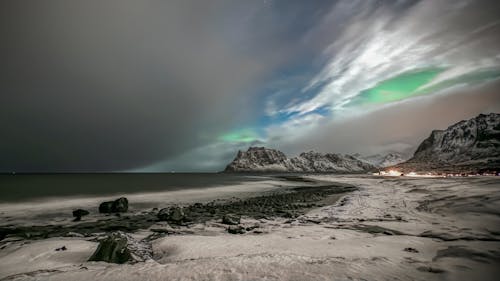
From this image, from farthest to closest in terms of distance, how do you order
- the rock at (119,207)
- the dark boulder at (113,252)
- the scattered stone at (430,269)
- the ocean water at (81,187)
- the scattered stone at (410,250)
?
the ocean water at (81,187) → the rock at (119,207) → the scattered stone at (410,250) → the dark boulder at (113,252) → the scattered stone at (430,269)

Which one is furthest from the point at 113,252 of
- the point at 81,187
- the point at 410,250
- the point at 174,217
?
the point at 81,187

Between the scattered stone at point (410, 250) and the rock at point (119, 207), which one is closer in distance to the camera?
the scattered stone at point (410, 250)

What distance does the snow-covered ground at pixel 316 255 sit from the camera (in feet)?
20.7

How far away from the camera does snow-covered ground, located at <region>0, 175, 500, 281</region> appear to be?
6.30 m

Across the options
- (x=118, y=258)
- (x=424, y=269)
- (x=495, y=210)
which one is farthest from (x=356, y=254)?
Result: (x=495, y=210)

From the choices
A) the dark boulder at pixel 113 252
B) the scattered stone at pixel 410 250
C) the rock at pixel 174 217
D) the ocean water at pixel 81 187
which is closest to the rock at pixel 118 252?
the dark boulder at pixel 113 252

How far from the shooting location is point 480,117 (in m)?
163

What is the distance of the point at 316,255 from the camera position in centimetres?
819

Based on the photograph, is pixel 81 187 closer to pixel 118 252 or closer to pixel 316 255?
pixel 118 252

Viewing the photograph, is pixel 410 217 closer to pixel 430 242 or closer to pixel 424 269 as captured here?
pixel 430 242

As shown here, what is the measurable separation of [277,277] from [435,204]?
66.5 feet

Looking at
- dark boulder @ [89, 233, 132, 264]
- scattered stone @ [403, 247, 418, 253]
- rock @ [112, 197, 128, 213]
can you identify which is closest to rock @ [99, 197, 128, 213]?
rock @ [112, 197, 128, 213]

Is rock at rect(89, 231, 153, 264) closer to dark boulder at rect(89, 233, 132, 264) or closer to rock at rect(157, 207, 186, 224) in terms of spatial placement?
dark boulder at rect(89, 233, 132, 264)

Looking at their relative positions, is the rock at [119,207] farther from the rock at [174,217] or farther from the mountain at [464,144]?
the mountain at [464,144]
